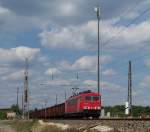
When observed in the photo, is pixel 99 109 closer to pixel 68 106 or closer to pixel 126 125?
pixel 68 106

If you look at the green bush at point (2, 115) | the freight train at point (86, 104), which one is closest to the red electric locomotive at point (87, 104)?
the freight train at point (86, 104)

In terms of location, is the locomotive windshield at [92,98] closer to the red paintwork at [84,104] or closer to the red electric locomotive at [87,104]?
the red electric locomotive at [87,104]

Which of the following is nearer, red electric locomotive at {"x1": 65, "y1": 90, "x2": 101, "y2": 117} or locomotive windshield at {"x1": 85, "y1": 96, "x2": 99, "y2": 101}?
red electric locomotive at {"x1": 65, "y1": 90, "x2": 101, "y2": 117}

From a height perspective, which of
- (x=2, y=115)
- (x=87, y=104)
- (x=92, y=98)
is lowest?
(x=2, y=115)

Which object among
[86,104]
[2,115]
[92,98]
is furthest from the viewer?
[2,115]

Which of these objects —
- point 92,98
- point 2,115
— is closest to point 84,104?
point 92,98

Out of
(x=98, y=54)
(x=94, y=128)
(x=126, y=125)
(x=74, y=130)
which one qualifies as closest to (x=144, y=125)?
(x=126, y=125)

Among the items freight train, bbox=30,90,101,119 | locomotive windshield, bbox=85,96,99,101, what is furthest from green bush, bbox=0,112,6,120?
locomotive windshield, bbox=85,96,99,101

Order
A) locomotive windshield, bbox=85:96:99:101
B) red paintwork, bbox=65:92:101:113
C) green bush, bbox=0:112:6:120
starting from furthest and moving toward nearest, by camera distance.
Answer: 1. green bush, bbox=0:112:6:120
2. locomotive windshield, bbox=85:96:99:101
3. red paintwork, bbox=65:92:101:113

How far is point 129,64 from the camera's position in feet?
210

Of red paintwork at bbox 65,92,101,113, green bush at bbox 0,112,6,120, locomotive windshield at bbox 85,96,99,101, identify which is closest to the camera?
red paintwork at bbox 65,92,101,113

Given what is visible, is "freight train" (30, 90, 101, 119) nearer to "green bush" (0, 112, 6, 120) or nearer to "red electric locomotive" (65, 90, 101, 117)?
"red electric locomotive" (65, 90, 101, 117)

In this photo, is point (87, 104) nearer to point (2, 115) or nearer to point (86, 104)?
point (86, 104)

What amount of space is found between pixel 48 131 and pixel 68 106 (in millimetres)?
21211
